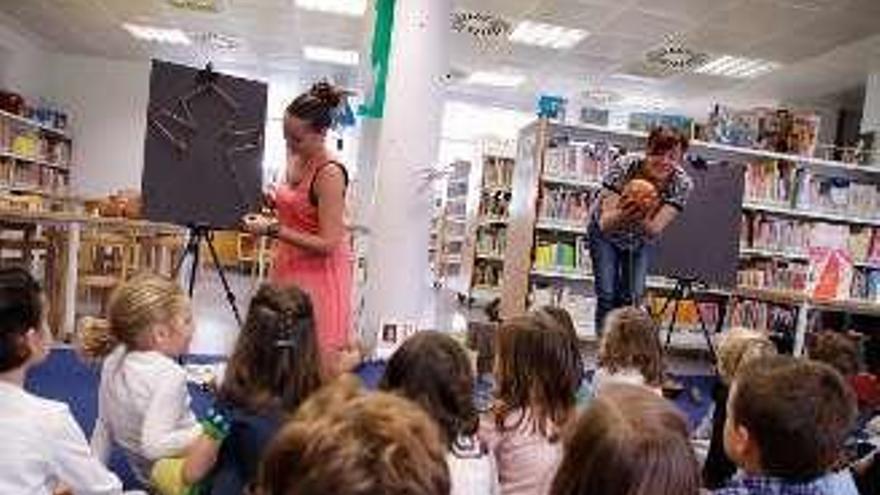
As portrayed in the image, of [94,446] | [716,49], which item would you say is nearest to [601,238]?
[94,446]

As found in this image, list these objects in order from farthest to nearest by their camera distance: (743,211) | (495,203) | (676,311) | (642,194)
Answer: (495,203)
(743,211)
(676,311)
(642,194)

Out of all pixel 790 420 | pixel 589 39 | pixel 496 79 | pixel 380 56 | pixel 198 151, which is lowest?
pixel 790 420

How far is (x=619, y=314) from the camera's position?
10.5 ft

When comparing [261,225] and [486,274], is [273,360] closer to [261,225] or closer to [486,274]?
[261,225]

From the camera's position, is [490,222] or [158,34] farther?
[158,34]

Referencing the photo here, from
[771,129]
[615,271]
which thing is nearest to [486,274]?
[771,129]

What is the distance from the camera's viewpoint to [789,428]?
1607mm

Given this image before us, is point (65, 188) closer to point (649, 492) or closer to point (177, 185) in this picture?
point (177, 185)

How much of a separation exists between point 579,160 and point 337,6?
360cm

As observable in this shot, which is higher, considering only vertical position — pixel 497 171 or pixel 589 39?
pixel 589 39

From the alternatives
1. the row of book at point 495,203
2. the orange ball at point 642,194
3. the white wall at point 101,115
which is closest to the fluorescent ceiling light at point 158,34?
the white wall at point 101,115

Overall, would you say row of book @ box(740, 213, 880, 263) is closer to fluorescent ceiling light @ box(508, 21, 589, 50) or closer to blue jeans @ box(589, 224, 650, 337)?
blue jeans @ box(589, 224, 650, 337)

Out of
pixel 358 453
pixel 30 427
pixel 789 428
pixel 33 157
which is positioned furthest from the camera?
pixel 33 157

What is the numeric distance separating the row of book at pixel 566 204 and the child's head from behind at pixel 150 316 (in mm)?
4561
